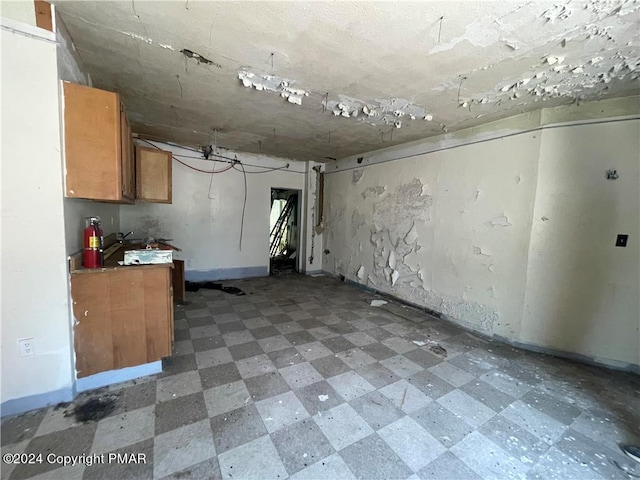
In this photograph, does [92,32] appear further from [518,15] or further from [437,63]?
[518,15]

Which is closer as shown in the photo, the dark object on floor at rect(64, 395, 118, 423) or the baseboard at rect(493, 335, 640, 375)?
the dark object on floor at rect(64, 395, 118, 423)

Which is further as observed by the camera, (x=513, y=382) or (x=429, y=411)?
(x=513, y=382)

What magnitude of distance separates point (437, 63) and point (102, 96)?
7.93 feet

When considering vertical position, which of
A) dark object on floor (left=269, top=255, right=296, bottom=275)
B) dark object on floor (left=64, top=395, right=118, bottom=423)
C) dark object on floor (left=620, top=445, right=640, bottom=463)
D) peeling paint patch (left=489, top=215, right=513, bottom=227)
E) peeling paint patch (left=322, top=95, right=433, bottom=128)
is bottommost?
dark object on floor (left=620, top=445, right=640, bottom=463)

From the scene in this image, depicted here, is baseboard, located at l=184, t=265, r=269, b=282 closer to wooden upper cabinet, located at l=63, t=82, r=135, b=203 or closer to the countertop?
the countertop

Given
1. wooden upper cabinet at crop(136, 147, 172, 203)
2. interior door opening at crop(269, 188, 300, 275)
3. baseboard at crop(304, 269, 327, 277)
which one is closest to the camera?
wooden upper cabinet at crop(136, 147, 172, 203)

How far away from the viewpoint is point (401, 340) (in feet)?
9.29

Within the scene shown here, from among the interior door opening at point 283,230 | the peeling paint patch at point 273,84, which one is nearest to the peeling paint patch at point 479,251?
the peeling paint patch at point 273,84

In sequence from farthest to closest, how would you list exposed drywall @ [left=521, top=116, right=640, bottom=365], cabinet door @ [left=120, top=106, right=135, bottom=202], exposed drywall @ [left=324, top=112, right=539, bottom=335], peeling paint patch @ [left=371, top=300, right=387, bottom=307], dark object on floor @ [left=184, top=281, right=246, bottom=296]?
dark object on floor @ [left=184, top=281, right=246, bottom=296] → peeling paint patch @ [left=371, top=300, right=387, bottom=307] → exposed drywall @ [left=324, top=112, right=539, bottom=335] → exposed drywall @ [left=521, top=116, right=640, bottom=365] → cabinet door @ [left=120, top=106, right=135, bottom=202]

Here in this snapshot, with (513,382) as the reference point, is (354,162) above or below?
above

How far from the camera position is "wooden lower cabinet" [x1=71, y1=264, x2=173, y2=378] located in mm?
1786

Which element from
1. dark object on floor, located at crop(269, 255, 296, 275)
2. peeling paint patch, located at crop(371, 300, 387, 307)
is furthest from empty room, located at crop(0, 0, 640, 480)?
dark object on floor, located at crop(269, 255, 296, 275)

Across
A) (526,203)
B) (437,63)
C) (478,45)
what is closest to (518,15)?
(478,45)

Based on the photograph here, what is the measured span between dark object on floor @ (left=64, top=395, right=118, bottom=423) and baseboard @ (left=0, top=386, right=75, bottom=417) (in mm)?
130
